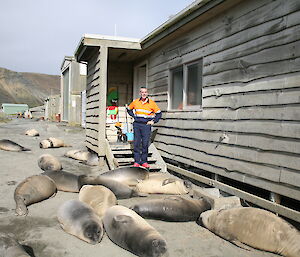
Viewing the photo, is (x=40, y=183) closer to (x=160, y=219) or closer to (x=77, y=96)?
(x=160, y=219)

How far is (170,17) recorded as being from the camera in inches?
266

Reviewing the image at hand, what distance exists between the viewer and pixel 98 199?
4598 millimetres

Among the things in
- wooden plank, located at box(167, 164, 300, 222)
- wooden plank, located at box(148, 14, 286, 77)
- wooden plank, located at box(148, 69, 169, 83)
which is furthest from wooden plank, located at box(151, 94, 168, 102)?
wooden plank, located at box(167, 164, 300, 222)

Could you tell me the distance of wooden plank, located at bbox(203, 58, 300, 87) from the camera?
13.7ft

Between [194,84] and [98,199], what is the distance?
3.40 m

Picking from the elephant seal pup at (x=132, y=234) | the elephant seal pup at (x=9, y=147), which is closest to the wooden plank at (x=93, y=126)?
the elephant seal pup at (x=9, y=147)

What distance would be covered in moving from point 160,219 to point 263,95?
2.38 m

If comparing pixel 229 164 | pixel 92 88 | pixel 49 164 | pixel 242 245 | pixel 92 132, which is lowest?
pixel 242 245

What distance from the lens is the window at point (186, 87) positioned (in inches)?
259

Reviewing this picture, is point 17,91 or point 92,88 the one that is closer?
point 92,88

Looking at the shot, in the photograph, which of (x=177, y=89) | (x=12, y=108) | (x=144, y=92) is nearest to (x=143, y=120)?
(x=144, y=92)

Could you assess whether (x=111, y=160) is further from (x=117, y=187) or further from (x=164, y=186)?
(x=164, y=186)

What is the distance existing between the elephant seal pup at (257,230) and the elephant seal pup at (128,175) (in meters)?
2.06

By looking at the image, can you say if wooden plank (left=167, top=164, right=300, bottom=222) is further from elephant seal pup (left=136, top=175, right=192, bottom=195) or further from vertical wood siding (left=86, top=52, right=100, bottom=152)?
vertical wood siding (left=86, top=52, right=100, bottom=152)
